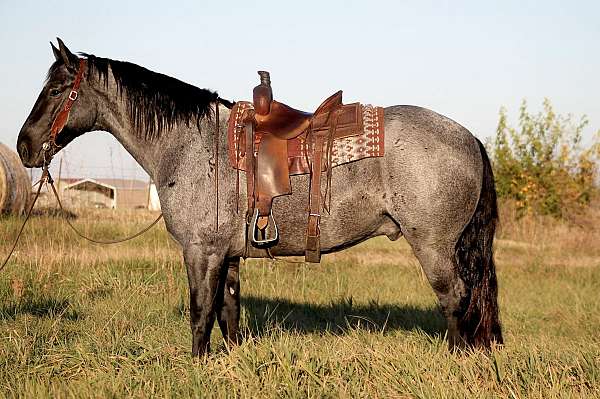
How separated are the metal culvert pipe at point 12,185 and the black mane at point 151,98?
343 inches

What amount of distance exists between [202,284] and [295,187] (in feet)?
3.36

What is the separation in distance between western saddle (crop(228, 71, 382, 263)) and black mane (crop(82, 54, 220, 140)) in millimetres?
443

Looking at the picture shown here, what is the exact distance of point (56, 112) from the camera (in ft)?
15.0

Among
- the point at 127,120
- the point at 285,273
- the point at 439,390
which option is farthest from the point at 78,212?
the point at 439,390

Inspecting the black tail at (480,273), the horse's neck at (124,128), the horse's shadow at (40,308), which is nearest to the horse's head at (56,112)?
the horse's neck at (124,128)

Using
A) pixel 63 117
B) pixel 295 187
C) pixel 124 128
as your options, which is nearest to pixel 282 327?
pixel 295 187

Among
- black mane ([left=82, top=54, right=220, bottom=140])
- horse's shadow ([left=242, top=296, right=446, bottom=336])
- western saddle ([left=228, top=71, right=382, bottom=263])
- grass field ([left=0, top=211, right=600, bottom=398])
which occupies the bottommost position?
horse's shadow ([left=242, top=296, right=446, bottom=336])

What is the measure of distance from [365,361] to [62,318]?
341cm

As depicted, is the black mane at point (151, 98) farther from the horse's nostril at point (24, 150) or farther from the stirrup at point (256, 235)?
the stirrup at point (256, 235)

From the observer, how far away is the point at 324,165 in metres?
4.36

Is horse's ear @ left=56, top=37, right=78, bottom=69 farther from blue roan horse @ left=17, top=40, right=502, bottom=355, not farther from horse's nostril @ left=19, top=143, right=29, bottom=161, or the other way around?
horse's nostril @ left=19, top=143, right=29, bottom=161

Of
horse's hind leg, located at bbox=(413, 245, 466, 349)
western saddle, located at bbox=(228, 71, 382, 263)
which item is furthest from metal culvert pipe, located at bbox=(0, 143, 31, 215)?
horse's hind leg, located at bbox=(413, 245, 466, 349)

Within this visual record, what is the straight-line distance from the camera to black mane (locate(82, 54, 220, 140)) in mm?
4668

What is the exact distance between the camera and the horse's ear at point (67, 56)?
4.50m
